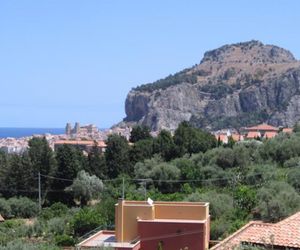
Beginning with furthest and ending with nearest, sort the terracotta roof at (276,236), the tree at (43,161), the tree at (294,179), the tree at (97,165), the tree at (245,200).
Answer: the tree at (97,165), the tree at (43,161), the tree at (294,179), the tree at (245,200), the terracotta roof at (276,236)

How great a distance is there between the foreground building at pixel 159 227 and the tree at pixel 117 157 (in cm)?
2474

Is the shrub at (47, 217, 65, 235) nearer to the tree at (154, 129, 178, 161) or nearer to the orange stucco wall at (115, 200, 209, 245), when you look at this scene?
the orange stucco wall at (115, 200, 209, 245)

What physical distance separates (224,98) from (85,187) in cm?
13271

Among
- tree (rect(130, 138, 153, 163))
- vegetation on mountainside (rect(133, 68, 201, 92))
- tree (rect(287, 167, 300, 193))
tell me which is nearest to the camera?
tree (rect(287, 167, 300, 193))

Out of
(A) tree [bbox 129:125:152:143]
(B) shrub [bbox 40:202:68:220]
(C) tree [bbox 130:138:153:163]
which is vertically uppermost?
(A) tree [bbox 129:125:152:143]

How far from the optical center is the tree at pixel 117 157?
1912 inches

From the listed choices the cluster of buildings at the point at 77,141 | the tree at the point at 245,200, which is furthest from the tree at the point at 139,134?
the tree at the point at 245,200

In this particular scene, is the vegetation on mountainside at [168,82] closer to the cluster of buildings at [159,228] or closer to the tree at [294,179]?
the tree at [294,179]

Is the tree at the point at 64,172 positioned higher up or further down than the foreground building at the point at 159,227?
higher up

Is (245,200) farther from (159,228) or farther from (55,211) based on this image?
(55,211)

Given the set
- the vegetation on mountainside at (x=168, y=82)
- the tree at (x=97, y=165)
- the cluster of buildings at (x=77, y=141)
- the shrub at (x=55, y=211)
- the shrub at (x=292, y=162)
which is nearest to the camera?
the shrub at (x=55, y=211)

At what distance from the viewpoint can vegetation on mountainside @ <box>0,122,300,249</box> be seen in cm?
2962

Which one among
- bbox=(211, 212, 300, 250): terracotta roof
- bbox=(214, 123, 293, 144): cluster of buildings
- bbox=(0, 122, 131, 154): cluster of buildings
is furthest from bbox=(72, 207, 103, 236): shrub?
bbox=(214, 123, 293, 144): cluster of buildings

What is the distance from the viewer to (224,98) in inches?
6821
